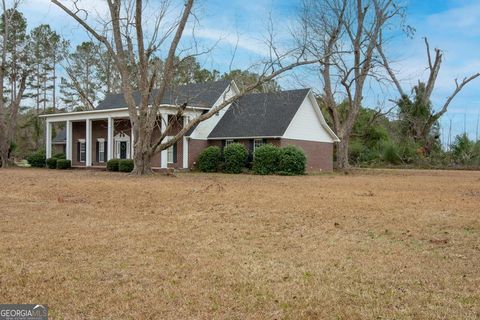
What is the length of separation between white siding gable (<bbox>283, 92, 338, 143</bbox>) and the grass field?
18585 millimetres

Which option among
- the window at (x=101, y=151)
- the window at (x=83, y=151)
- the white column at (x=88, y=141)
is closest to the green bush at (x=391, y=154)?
the window at (x=101, y=151)

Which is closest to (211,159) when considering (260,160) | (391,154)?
(260,160)

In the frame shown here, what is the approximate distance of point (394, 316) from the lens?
14.3ft

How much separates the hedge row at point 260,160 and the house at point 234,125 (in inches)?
56.2

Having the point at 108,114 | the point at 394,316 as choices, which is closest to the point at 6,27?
the point at 108,114

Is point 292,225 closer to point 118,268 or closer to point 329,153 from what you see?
point 118,268

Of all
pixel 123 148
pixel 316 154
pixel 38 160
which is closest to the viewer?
pixel 316 154

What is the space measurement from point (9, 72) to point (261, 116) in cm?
2580

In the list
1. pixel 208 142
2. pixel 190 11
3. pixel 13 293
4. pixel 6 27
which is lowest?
pixel 13 293

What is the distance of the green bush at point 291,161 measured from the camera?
27.3 meters

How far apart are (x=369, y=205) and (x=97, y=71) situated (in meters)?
50.8

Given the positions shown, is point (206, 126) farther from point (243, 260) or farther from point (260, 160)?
point (243, 260)

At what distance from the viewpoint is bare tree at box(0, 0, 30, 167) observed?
124 feet

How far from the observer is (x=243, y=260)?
6.50 metres
